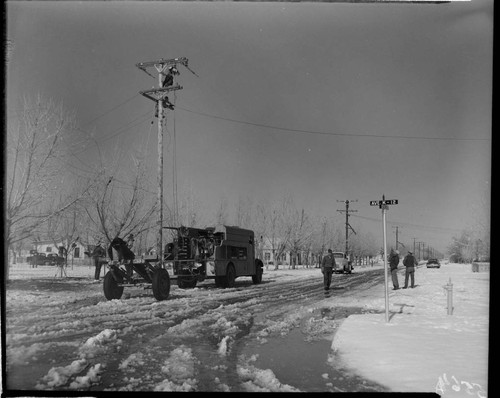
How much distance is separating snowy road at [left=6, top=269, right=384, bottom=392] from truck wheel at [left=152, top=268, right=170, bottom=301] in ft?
0.77

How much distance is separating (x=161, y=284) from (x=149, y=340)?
4.33 meters

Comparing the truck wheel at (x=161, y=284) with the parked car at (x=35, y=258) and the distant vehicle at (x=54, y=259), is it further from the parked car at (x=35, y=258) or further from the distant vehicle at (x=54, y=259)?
the parked car at (x=35, y=258)

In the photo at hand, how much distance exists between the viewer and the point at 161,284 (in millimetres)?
11633

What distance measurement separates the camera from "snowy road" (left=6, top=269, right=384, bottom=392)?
18.7 feet

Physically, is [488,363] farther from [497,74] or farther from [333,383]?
[497,74]

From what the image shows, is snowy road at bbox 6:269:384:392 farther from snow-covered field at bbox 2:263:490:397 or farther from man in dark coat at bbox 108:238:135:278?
man in dark coat at bbox 108:238:135:278

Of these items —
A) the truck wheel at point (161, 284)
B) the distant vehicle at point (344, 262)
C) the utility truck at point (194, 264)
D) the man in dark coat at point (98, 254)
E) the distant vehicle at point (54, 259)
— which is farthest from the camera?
the distant vehicle at point (344, 262)

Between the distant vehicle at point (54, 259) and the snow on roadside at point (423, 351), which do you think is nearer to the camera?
the snow on roadside at point (423, 351)

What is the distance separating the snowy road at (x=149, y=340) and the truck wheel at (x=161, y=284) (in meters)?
0.23

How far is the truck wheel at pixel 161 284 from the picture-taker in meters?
11.5

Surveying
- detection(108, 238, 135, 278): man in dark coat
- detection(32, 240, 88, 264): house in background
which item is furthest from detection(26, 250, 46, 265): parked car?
detection(108, 238, 135, 278): man in dark coat

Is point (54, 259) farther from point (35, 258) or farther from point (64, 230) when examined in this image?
point (35, 258)

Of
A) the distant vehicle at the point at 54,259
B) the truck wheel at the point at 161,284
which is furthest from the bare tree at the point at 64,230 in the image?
the truck wheel at the point at 161,284

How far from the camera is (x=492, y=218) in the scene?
595cm
